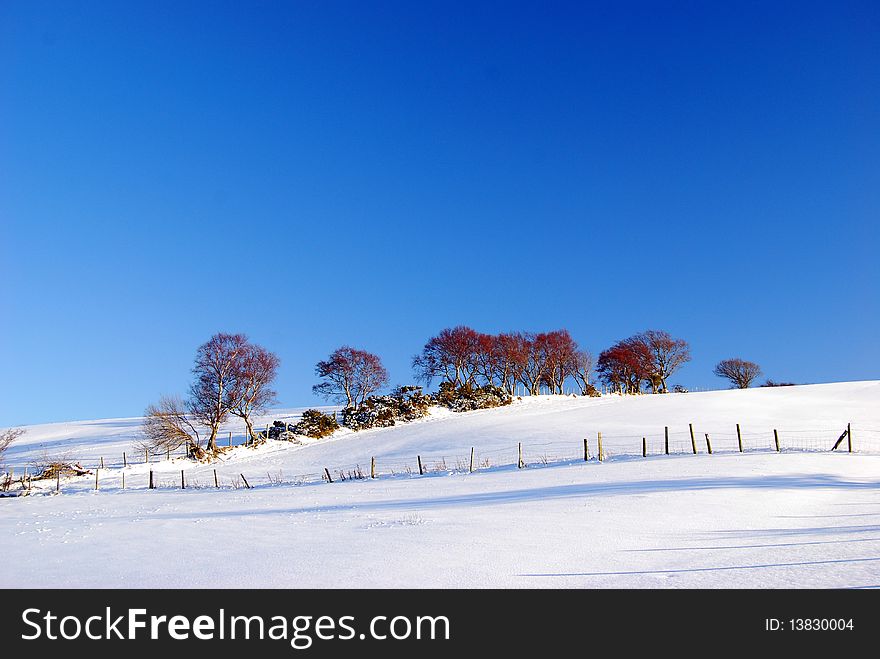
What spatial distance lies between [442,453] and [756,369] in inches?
3858

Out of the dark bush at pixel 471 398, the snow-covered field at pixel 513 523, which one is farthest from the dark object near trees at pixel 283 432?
the dark bush at pixel 471 398

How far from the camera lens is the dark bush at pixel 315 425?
6225 cm

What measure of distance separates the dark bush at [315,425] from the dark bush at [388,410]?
2.40 meters

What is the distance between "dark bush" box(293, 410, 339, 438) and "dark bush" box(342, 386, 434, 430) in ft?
7.87

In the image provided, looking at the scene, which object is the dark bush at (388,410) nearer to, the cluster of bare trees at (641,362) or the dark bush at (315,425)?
the dark bush at (315,425)

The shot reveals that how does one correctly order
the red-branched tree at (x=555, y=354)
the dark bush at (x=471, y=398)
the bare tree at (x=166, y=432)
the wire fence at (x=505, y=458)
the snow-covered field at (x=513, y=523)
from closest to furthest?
the snow-covered field at (x=513, y=523), the wire fence at (x=505, y=458), the bare tree at (x=166, y=432), the dark bush at (x=471, y=398), the red-branched tree at (x=555, y=354)

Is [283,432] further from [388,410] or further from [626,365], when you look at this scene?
[626,365]

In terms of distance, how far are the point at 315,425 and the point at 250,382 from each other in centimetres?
860

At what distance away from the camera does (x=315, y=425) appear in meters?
64.1

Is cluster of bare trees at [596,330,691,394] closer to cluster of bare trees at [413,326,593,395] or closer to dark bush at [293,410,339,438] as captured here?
cluster of bare trees at [413,326,593,395]

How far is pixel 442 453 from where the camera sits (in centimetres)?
4141

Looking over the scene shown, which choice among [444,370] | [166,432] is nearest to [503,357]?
[444,370]
